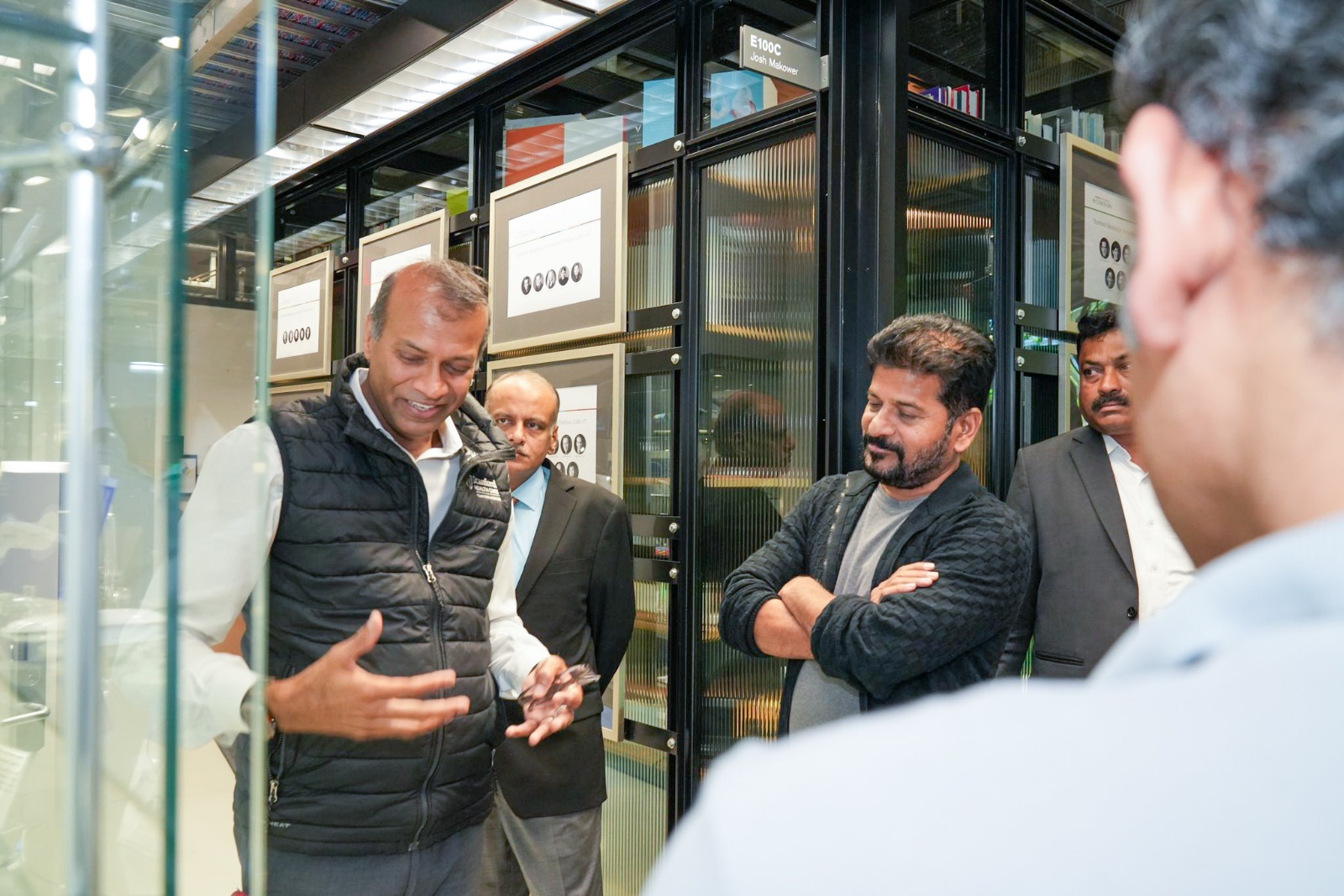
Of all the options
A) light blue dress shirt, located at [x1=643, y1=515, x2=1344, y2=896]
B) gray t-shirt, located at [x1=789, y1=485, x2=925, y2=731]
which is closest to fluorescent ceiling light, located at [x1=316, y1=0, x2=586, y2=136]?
gray t-shirt, located at [x1=789, y1=485, x2=925, y2=731]

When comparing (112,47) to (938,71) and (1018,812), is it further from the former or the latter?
(938,71)

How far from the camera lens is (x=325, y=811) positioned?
5.99 feet

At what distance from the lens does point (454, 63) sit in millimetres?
3844

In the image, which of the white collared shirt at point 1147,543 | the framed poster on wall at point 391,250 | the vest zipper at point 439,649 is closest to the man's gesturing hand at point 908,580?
the white collared shirt at point 1147,543

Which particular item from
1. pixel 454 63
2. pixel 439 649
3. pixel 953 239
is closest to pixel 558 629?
pixel 439 649

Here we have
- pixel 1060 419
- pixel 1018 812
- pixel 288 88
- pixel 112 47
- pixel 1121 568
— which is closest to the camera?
pixel 1018 812

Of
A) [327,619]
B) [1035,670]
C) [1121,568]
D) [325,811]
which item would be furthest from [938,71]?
[325,811]

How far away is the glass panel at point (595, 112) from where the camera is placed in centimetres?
363

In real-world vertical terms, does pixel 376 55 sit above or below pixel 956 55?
above

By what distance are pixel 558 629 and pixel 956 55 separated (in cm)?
233

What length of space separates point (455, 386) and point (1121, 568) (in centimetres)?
185

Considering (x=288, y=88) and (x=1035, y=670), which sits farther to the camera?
(x=288, y=88)

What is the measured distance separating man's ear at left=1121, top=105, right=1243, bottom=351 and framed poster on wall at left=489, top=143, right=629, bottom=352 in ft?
10.6

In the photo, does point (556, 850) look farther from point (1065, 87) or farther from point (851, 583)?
point (1065, 87)
